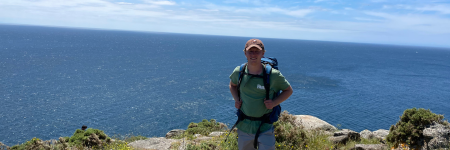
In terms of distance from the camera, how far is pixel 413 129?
758cm

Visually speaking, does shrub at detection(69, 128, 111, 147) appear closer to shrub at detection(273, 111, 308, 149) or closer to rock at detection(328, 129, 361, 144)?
shrub at detection(273, 111, 308, 149)

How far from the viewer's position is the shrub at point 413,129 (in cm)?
753

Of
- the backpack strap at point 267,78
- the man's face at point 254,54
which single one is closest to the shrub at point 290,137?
the backpack strap at point 267,78

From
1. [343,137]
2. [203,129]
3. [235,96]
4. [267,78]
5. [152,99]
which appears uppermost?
[267,78]

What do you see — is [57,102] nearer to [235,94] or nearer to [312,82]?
[235,94]

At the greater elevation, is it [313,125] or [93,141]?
[313,125]

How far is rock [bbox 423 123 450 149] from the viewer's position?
6.83 metres

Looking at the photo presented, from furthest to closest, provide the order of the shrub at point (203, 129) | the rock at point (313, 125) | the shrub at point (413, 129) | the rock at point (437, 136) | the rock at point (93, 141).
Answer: the shrub at point (203, 129), the rock at point (93, 141), the rock at point (313, 125), the shrub at point (413, 129), the rock at point (437, 136)

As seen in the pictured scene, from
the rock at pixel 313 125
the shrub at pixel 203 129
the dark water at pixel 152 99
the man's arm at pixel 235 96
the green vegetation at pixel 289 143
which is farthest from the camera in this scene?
the dark water at pixel 152 99

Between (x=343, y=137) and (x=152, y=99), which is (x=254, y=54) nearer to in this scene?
(x=343, y=137)

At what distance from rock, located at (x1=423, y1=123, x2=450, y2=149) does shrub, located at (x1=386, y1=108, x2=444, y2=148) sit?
0.75ft

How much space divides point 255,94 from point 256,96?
4 centimetres

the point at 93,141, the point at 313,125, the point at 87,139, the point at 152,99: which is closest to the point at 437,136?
the point at 313,125

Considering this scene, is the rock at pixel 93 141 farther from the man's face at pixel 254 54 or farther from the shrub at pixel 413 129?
the shrub at pixel 413 129
